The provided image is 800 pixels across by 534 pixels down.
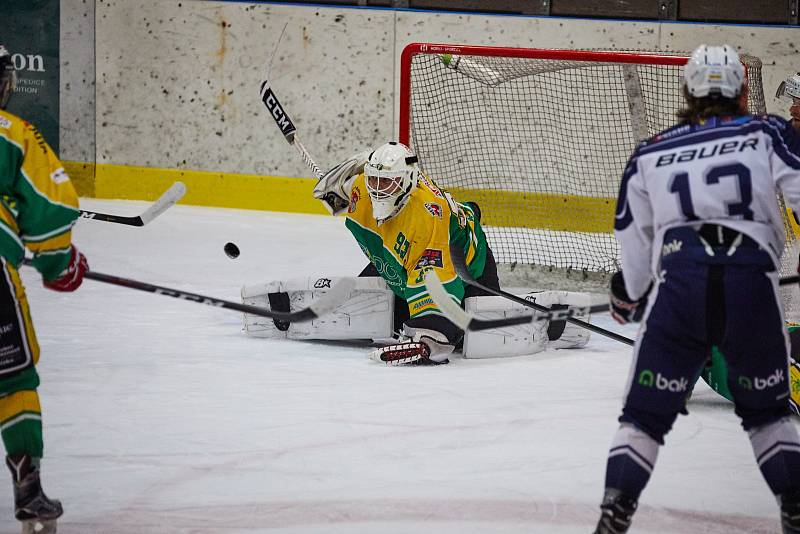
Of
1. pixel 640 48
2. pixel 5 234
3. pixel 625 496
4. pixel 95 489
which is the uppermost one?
pixel 640 48

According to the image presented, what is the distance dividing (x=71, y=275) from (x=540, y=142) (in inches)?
193

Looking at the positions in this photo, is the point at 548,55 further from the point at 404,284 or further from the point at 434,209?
the point at 404,284

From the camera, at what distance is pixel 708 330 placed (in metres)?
2.40

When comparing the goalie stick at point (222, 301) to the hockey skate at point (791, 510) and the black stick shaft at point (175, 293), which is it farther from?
the hockey skate at point (791, 510)

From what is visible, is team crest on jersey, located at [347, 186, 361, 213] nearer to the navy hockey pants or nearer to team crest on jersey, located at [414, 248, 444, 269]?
team crest on jersey, located at [414, 248, 444, 269]

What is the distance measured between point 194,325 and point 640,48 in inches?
145

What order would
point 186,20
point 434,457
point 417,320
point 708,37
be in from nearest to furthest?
point 434,457 < point 417,320 < point 708,37 < point 186,20

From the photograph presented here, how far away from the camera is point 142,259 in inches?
252

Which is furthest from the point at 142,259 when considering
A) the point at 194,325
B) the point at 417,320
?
the point at 417,320

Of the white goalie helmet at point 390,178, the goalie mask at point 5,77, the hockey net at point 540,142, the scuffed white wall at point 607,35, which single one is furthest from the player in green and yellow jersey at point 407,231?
the scuffed white wall at point 607,35

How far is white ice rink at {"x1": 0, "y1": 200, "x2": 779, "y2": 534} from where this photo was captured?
9.37 feet

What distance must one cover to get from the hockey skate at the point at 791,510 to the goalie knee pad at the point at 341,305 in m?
2.37

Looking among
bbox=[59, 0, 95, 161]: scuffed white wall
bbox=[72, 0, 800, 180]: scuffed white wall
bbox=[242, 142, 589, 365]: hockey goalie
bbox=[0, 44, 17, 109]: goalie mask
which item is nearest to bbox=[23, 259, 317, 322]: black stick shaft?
bbox=[0, 44, 17, 109]: goalie mask

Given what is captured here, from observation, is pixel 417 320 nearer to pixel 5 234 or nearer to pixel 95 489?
pixel 95 489
